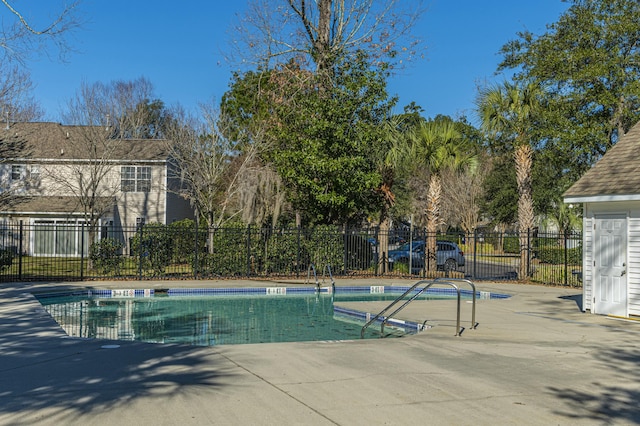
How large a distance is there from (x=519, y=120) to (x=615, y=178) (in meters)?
10.2

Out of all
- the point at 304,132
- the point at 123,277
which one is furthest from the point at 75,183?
the point at 304,132

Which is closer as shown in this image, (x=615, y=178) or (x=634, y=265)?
(x=634, y=265)

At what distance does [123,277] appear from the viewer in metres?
22.1

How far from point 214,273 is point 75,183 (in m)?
14.2

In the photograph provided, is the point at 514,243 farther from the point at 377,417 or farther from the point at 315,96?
the point at 377,417

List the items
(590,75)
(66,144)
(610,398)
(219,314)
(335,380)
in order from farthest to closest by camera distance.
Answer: (66,144) < (590,75) < (219,314) < (335,380) < (610,398)

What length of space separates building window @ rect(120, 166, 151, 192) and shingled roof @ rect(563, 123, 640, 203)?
25.9 metres

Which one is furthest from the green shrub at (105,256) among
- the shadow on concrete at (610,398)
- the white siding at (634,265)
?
the shadow on concrete at (610,398)

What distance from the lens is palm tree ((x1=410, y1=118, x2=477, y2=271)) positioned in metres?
24.7

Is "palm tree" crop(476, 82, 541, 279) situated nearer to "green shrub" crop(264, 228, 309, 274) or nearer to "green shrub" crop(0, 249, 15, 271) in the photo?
"green shrub" crop(264, 228, 309, 274)

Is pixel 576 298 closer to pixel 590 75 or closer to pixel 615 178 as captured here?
pixel 615 178

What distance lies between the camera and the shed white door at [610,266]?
13.1 metres

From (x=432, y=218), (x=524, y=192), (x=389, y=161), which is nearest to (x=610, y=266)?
(x=524, y=192)

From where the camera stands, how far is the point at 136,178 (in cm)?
3450
